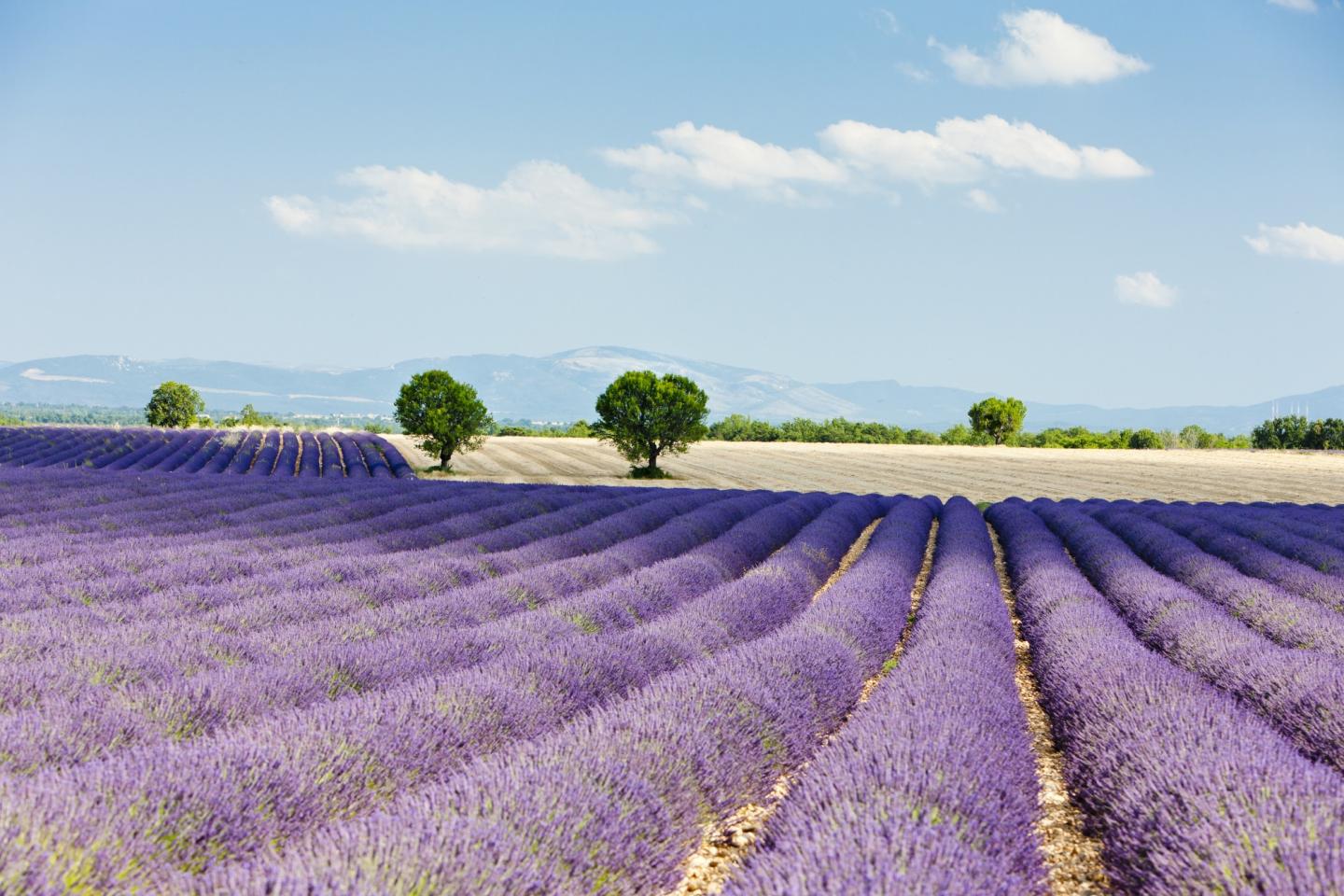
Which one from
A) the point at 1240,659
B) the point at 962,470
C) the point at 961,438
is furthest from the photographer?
the point at 961,438

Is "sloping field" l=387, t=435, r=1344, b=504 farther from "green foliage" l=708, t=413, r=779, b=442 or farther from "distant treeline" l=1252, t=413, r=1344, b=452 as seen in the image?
"distant treeline" l=1252, t=413, r=1344, b=452

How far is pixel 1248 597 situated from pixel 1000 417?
83.9 metres

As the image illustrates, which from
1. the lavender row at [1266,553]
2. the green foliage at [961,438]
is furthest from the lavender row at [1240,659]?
the green foliage at [961,438]

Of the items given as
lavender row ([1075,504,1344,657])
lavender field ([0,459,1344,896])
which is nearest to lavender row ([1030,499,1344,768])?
lavender field ([0,459,1344,896])

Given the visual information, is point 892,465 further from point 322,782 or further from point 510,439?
point 322,782

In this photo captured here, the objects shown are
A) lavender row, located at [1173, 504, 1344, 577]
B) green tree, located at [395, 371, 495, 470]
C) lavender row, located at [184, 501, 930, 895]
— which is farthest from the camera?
green tree, located at [395, 371, 495, 470]

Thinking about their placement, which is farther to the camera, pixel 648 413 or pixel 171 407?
pixel 171 407

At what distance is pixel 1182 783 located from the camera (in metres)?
3.09

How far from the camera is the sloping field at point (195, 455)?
27.8 m

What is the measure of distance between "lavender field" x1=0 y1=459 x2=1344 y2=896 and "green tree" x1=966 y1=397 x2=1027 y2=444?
81.5 meters

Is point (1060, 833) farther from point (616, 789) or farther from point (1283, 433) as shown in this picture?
point (1283, 433)

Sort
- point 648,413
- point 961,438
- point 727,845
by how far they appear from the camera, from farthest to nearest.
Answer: point 961,438 → point 648,413 → point 727,845

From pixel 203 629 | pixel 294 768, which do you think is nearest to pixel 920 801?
pixel 294 768

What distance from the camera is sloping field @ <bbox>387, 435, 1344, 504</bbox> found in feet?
97.8
